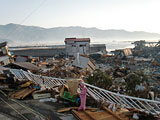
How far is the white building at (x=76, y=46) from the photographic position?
35.8 meters

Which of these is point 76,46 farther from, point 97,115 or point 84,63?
point 97,115

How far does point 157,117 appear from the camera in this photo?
4.24 metres

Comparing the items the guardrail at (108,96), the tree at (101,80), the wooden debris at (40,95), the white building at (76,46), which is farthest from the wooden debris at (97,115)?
the white building at (76,46)

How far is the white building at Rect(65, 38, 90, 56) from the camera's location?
35.8 meters

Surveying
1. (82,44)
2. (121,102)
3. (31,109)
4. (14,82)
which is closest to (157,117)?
(121,102)

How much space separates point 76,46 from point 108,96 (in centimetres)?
3075

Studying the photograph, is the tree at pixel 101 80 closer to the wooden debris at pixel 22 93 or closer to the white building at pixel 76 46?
the wooden debris at pixel 22 93

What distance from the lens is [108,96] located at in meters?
5.66

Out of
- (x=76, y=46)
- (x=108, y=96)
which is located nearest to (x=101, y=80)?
(x=108, y=96)

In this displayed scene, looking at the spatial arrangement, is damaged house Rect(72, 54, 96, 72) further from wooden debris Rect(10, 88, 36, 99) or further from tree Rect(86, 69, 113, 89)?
wooden debris Rect(10, 88, 36, 99)

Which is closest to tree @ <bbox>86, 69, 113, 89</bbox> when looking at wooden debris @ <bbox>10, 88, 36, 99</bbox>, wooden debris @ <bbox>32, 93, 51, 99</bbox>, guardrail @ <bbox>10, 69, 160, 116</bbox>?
guardrail @ <bbox>10, 69, 160, 116</bbox>

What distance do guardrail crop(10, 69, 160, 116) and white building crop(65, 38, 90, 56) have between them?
88.4ft

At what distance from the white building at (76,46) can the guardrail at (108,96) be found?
26.9m

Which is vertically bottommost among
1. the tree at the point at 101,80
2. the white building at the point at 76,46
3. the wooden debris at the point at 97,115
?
the tree at the point at 101,80
